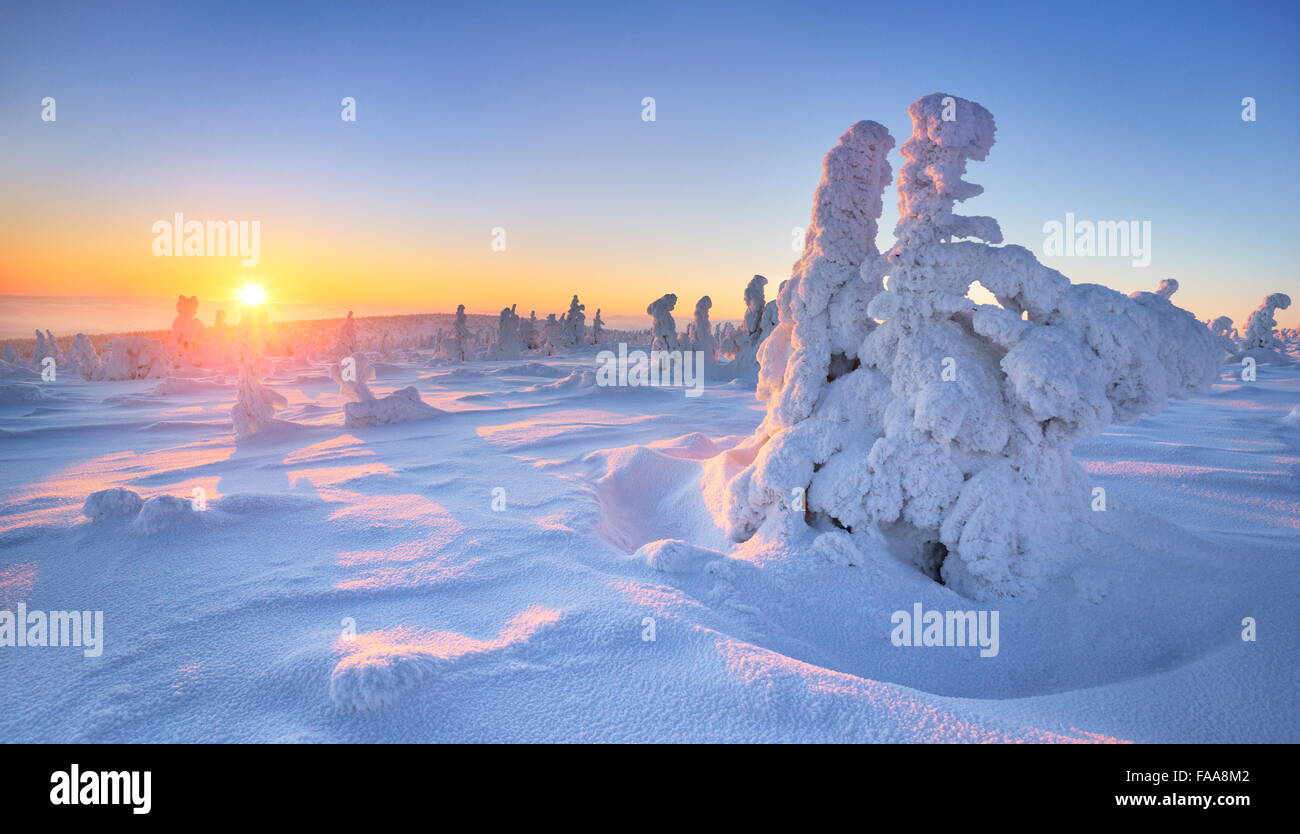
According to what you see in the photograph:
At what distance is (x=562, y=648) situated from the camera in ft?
10.2

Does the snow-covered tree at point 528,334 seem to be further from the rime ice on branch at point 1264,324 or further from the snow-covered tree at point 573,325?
the rime ice on branch at point 1264,324

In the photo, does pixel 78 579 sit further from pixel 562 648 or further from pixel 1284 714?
pixel 1284 714

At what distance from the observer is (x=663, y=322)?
100 ft

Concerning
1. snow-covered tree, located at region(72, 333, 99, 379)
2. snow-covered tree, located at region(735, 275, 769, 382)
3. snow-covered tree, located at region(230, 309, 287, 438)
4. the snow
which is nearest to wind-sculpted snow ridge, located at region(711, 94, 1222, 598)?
the snow

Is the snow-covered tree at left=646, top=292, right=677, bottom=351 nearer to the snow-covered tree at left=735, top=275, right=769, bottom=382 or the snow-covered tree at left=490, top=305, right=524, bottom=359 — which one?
the snow-covered tree at left=735, top=275, right=769, bottom=382

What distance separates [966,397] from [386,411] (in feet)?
41.6

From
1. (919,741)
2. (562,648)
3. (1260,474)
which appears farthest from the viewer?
(1260,474)

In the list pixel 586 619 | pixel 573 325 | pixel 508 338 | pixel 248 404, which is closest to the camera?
pixel 586 619

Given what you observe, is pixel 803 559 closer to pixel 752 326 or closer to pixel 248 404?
pixel 248 404

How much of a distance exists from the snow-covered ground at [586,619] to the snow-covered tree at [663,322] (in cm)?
2292

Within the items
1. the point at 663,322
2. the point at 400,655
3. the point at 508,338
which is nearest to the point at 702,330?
the point at 663,322

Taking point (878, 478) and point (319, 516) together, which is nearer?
point (878, 478)
